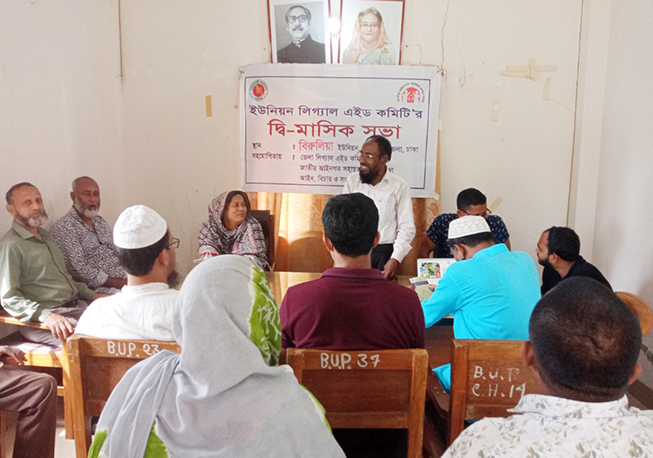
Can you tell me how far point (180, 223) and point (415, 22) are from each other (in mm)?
2612

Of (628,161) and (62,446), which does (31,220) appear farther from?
(628,161)

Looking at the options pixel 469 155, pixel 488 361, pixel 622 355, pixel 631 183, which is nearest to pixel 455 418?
pixel 488 361

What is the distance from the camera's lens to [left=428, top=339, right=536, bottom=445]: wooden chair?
4.55ft

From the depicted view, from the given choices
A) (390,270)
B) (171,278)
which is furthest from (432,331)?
(171,278)

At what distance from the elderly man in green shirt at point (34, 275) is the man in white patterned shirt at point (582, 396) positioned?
213 cm

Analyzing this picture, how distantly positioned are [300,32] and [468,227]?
2764 mm

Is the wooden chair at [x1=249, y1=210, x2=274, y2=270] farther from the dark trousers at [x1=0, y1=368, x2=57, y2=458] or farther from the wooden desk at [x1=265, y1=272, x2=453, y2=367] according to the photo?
the dark trousers at [x1=0, y1=368, x2=57, y2=458]

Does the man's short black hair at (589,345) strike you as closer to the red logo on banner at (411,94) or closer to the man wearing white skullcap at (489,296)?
the man wearing white skullcap at (489,296)

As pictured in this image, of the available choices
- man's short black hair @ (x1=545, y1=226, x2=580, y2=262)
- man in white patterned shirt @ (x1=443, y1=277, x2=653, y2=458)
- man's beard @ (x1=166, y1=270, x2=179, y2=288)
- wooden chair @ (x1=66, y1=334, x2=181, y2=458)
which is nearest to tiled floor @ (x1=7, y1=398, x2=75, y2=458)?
man's beard @ (x1=166, y1=270, x2=179, y2=288)

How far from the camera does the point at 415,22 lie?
408 cm

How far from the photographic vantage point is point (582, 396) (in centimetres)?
85

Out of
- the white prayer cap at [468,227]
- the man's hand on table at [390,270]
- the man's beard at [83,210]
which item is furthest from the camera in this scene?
the man's beard at [83,210]

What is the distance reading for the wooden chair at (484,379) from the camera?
139 cm

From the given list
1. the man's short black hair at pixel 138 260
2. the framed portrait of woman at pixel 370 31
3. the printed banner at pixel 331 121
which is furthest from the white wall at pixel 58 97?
the framed portrait of woman at pixel 370 31
